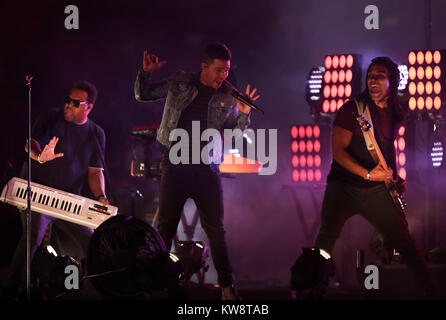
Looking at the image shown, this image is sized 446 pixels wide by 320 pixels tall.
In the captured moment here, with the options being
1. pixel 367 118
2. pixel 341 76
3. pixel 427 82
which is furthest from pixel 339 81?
pixel 367 118

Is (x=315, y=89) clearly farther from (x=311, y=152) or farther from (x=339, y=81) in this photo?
(x=311, y=152)

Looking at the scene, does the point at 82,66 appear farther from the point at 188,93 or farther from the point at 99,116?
the point at 188,93

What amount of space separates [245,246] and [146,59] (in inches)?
173

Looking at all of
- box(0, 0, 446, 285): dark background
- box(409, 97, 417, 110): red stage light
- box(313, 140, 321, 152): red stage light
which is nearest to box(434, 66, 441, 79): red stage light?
box(409, 97, 417, 110): red stage light

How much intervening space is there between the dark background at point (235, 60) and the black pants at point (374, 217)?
311 centimetres

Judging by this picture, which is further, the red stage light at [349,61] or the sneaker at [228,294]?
the red stage light at [349,61]

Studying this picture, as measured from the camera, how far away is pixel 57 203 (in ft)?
18.9

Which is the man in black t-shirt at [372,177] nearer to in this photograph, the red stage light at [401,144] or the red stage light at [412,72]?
the red stage light at [412,72]

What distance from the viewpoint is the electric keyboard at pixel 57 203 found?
18.6ft

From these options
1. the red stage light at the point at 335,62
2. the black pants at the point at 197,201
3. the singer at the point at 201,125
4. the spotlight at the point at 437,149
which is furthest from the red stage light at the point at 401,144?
the black pants at the point at 197,201

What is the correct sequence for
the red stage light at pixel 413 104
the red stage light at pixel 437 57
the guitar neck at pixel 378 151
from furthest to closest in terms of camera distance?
the red stage light at pixel 413 104 → the red stage light at pixel 437 57 → the guitar neck at pixel 378 151

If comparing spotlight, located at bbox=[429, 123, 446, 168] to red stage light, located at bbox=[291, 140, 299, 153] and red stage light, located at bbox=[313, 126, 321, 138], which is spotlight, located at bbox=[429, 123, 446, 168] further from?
red stage light, located at bbox=[291, 140, 299, 153]
